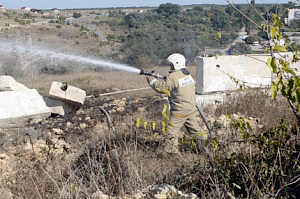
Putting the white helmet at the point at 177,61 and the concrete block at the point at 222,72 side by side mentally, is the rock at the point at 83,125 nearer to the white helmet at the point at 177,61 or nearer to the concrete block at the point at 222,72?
the concrete block at the point at 222,72

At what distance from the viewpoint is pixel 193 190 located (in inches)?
131

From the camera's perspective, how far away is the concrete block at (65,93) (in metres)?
7.95

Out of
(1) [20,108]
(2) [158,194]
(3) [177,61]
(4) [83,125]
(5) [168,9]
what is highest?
(5) [168,9]

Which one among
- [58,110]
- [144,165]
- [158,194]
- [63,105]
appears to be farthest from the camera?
[63,105]

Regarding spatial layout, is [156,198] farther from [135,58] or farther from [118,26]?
[118,26]

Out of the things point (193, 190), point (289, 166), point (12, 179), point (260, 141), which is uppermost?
point (260, 141)

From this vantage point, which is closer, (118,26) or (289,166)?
(289,166)

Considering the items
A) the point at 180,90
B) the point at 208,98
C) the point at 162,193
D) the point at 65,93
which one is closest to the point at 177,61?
the point at 180,90

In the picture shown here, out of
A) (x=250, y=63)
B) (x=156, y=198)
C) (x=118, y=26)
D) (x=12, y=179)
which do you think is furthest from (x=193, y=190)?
(x=118, y=26)

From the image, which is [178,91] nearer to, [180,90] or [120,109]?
[180,90]

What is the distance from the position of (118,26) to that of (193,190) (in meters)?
44.2

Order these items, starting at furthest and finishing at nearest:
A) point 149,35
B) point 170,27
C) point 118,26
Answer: point 118,26 < point 170,27 < point 149,35

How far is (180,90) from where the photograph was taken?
4.89m

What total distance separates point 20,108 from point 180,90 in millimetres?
4124
